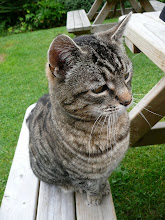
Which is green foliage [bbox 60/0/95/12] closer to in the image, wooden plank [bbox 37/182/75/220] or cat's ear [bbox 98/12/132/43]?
cat's ear [bbox 98/12/132/43]

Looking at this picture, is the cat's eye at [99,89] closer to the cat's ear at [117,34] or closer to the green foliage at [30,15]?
the cat's ear at [117,34]

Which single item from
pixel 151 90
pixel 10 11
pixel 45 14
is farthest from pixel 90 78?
pixel 10 11

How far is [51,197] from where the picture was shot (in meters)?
1.68

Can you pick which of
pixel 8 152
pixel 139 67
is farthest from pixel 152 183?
pixel 139 67

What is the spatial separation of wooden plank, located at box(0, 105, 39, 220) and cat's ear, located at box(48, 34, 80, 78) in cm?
102

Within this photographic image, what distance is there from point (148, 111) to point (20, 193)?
121cm

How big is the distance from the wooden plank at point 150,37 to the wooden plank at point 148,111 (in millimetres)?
251

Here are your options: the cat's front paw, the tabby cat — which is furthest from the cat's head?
the cat's front paw

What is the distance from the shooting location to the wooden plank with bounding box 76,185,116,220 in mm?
1498

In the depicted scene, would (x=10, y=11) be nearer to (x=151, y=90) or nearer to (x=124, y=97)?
(x=151, y=90)

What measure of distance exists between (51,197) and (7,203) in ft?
1.13

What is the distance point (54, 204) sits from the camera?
161 centimetres

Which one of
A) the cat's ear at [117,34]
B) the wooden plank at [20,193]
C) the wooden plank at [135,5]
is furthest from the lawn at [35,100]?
the wooden plank at [135,5]

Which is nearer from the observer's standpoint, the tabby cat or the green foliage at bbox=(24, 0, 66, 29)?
the tabby cat
